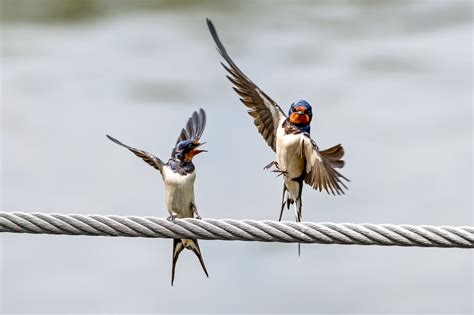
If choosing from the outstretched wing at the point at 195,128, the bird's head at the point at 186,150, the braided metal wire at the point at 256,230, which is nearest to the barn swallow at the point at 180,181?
the bird's head at the point at 186,150

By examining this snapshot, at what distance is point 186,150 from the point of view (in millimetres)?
3482

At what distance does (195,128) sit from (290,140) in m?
0.33

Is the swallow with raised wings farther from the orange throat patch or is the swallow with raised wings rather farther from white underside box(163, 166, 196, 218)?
white underside box(163, 166, 196, 218)

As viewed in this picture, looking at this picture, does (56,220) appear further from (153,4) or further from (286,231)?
(153,4)

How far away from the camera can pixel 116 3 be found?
13.0 m

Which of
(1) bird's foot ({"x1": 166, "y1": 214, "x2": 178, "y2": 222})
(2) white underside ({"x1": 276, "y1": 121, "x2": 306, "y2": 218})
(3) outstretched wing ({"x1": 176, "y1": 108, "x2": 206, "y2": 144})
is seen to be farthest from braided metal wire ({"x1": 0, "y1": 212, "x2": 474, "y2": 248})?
(3) outstretched wing ({"x1": 176, "y1": 108, "x2": 206, "y2": 144})

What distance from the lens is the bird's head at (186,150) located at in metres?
3.48

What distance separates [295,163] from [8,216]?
2.70 feet

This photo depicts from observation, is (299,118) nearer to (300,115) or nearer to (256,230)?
(300,115)

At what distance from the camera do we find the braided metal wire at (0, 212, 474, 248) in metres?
2.91

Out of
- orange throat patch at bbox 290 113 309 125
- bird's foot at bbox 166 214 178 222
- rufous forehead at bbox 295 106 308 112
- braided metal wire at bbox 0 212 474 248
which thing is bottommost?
braided metal wire at bbox 0 212 474 248

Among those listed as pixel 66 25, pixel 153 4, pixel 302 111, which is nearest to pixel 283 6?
pixel 153 4

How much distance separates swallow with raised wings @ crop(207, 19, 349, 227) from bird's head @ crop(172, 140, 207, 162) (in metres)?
0.18

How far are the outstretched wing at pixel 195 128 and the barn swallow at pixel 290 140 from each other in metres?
0.14
